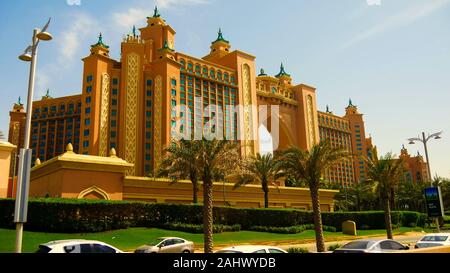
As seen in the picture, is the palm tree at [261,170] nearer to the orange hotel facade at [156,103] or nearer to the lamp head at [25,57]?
the orange hotel facade at [156,103]

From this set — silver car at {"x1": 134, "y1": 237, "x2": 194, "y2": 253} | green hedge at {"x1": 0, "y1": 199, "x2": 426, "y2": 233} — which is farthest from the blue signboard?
silver car at {"x1": 134, "y1": 237, "x2": 194, "y2": 253}

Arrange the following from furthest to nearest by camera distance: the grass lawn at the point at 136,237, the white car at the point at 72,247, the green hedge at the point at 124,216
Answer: the green hedge at the point at 124,216 < the grass lawn at the point at 136,237 < the white car at the point at 72,247

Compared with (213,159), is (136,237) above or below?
below

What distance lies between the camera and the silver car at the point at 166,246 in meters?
20.6

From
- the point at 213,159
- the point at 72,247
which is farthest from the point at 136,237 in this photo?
the point at 72,247

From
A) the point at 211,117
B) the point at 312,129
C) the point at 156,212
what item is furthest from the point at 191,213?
the point at 312,129

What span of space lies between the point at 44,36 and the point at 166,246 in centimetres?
1239

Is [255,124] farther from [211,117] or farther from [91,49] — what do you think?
[91,49]

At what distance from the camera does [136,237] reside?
96.3 ft

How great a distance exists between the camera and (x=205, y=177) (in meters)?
28.0

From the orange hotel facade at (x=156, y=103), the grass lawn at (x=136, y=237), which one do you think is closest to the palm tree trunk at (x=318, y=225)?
the grass lawn at (x=136, y=237)

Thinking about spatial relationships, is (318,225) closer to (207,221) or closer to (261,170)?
(207,221)

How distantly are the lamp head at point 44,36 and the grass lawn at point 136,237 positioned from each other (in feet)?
41.1

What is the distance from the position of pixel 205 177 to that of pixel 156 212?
8.70m
